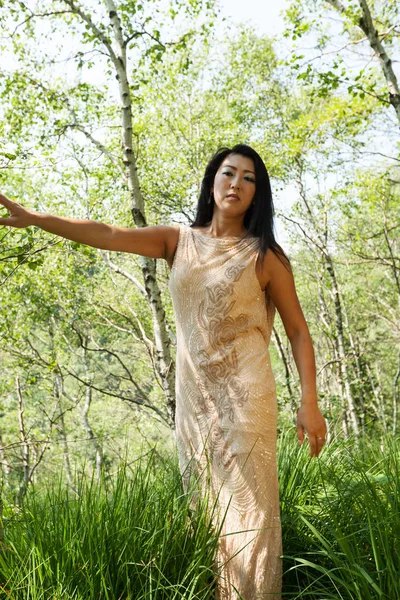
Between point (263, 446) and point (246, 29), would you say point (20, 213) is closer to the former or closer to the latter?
point (263, 446)

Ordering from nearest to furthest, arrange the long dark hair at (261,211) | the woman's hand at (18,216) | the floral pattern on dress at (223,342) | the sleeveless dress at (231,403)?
the woman's hand at (18,216) < the sleeveless dress at (231,403) < the floral pattern on dress at (223,342) < the long dark hair at (261,211)

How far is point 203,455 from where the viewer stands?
2836 mm

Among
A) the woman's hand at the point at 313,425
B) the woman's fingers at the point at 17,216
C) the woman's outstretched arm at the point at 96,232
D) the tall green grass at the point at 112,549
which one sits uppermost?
the woman's outstretched arm at the point at 96,232

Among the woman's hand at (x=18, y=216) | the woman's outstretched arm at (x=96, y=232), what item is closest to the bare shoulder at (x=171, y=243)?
the woman's outstretched arm at (x=96, y=232)

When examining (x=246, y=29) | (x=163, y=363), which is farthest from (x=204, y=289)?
(x=246, y=29)

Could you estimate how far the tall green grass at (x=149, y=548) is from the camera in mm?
2275

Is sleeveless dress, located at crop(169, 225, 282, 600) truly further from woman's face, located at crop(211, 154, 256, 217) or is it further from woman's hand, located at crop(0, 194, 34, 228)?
woman's hand, located at crop(0, 194, 34, 228)

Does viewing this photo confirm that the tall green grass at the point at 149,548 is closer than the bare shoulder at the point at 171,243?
Yes

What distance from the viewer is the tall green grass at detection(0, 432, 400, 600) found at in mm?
2275

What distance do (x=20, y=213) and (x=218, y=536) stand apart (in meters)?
1.60

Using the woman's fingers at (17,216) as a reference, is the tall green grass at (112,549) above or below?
below

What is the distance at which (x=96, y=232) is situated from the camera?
280 cm

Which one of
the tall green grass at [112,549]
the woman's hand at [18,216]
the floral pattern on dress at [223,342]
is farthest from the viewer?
the floral pattern on dress at [223,342]

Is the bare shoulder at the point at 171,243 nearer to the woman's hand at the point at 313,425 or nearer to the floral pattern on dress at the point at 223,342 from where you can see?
the floral pattern on dress at the point at 223,342
